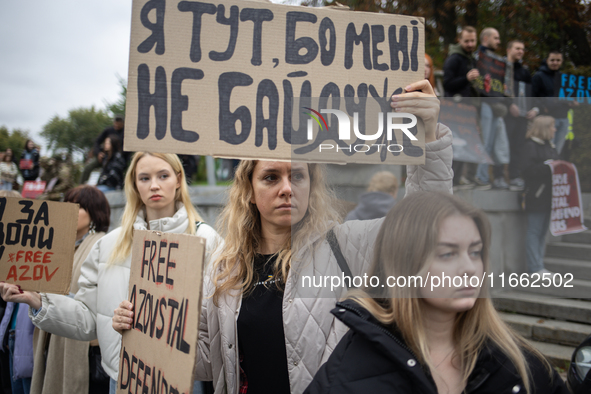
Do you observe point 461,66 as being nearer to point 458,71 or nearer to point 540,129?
point 458,71

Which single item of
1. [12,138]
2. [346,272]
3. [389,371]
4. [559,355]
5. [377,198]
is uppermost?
[12,138]

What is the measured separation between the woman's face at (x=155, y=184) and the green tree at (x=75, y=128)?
55037 millimetres

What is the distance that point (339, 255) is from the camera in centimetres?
158

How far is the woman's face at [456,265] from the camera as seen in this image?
1231 mm

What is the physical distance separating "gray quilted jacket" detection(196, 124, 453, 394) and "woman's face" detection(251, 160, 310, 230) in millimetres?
152

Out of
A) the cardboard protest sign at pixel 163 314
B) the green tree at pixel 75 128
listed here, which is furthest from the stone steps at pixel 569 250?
the green tree at pixel 75 128

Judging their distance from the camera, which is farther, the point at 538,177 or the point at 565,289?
the point at 538,177

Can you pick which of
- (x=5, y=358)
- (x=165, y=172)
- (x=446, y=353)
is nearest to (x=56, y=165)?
(x=5, y=358)

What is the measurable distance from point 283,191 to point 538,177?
0.88 metres

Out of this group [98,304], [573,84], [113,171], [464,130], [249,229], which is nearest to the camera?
[249,229]

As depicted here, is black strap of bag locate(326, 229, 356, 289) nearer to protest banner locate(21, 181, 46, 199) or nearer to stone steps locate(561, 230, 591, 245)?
stone steps locate(561, 230, 591, 245)

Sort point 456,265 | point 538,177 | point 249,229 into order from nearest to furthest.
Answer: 1. point 456,265
2. point 538,177
3. point 249,229

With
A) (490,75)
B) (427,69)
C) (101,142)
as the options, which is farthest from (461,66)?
(101,142)

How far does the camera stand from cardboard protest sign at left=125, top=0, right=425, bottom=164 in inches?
60.3
